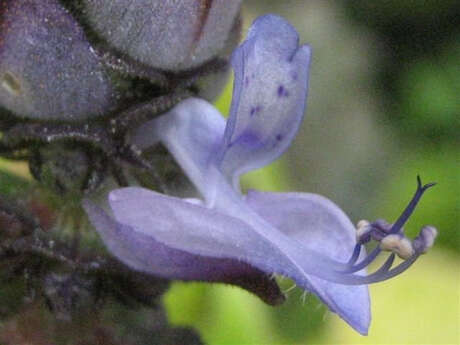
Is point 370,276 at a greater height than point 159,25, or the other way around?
point 159,25

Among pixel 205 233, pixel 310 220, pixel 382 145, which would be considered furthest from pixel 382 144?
pixel 205 233

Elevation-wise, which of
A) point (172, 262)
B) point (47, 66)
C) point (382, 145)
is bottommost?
point (382, 145)

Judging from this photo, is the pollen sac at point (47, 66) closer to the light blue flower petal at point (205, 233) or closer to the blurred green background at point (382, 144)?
the light blue flower petal at point (205, 233)

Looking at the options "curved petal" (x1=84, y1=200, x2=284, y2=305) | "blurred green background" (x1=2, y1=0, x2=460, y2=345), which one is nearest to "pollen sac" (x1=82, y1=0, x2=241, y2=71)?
"curved petal" (x1=84, y1=200, x2=284, y2=305)

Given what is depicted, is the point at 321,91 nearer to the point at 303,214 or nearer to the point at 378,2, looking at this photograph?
the point at 378,2

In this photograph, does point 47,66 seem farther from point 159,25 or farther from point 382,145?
point 382,145

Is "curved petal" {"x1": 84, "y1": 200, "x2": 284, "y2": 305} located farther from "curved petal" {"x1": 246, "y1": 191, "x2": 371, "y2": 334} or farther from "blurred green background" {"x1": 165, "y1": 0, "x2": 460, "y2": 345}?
"blurred green background" {"x1": 165, "y1": 0, "x2": 460, "y2": 345}
